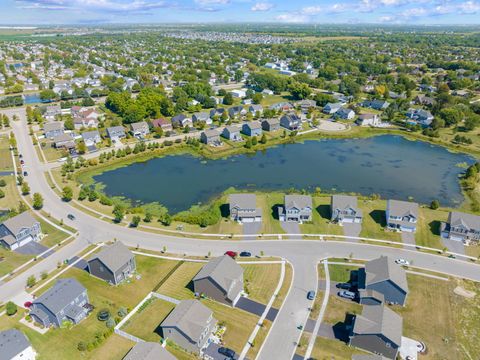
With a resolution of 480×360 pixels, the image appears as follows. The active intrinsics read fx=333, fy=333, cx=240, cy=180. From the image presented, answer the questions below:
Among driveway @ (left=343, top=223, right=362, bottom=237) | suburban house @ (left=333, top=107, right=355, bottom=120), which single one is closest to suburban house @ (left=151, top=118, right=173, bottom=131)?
suburban house @ (left=333, top=107, right=355, bottom=120)

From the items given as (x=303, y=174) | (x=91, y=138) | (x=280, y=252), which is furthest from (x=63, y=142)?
(x=280, y=252)

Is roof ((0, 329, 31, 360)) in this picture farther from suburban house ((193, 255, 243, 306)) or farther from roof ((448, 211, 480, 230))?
roof ((448, 211, 480, 230))

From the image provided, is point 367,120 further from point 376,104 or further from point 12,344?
point 12,344

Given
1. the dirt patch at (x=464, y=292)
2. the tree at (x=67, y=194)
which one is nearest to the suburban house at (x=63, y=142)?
the tree at (x=67, y=194)

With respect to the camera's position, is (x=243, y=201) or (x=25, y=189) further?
(x=25, y=189)

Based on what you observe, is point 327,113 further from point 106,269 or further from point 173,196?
point 106,269

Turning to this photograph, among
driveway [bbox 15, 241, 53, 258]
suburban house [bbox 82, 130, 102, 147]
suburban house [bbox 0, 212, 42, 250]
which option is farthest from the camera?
suburban house [bbox 82, 130, 102, 147]
